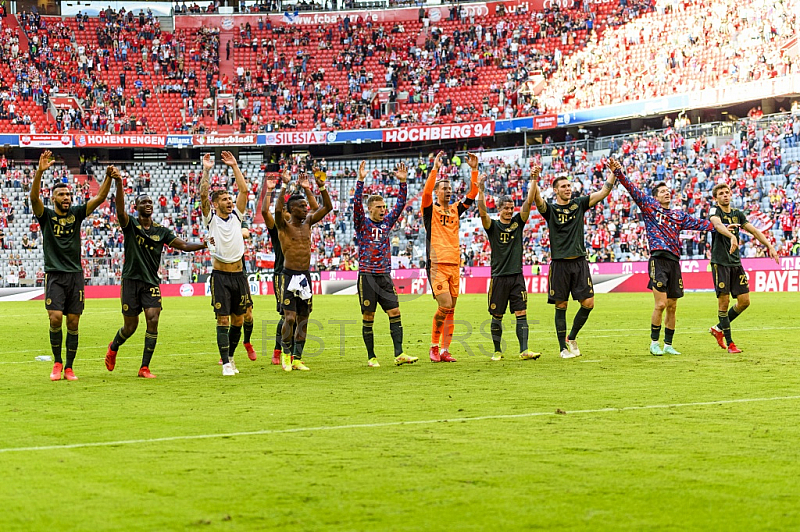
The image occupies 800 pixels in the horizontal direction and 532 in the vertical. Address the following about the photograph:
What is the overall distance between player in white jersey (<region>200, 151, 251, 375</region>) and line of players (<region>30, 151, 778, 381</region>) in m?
0.02

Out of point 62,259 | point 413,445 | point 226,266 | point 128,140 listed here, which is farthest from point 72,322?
point 128,140

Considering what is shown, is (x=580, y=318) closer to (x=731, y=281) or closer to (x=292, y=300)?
(x=731, y=281)

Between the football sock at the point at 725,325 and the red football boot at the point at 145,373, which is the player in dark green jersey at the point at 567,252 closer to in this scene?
the football sock at the point at 725,325

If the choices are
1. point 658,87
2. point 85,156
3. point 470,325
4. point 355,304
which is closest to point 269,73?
point 85,156

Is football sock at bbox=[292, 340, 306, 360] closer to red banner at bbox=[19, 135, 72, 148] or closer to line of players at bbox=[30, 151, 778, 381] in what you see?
line of players at bbox=[30, 151, 778, 381]

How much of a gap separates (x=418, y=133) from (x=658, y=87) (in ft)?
44.0

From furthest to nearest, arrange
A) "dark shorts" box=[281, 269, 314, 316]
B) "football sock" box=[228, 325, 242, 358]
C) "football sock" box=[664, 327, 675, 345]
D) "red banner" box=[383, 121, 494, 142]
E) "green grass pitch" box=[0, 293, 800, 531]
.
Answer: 1. "red banner" box=[383, 121, 494, 142]
2. "football sock" box=[664, 327, 675, 345]
3. "dark shorts" box=[281, 269, 314, 316]
4. "football sock" box=[228, 325, 242, 358]
5. "green grass pitch" box=[0, 293, 800, 531]

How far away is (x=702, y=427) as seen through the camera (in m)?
7.90

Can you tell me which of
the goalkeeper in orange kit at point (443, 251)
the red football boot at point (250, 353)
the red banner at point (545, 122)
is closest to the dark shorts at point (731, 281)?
the goalkeeper in orange kit at point (443, 251)

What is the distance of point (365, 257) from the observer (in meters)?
13.6

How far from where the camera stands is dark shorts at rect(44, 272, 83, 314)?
11.9 m

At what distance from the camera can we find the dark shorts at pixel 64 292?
11938mm

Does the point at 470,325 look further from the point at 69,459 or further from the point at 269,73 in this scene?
the point at 269,73

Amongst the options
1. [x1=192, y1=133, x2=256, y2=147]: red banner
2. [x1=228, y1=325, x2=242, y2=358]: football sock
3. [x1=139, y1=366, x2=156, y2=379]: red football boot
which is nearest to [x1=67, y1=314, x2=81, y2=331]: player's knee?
[x1=139, y1=366, x2=156, y2=379]: red football boot
